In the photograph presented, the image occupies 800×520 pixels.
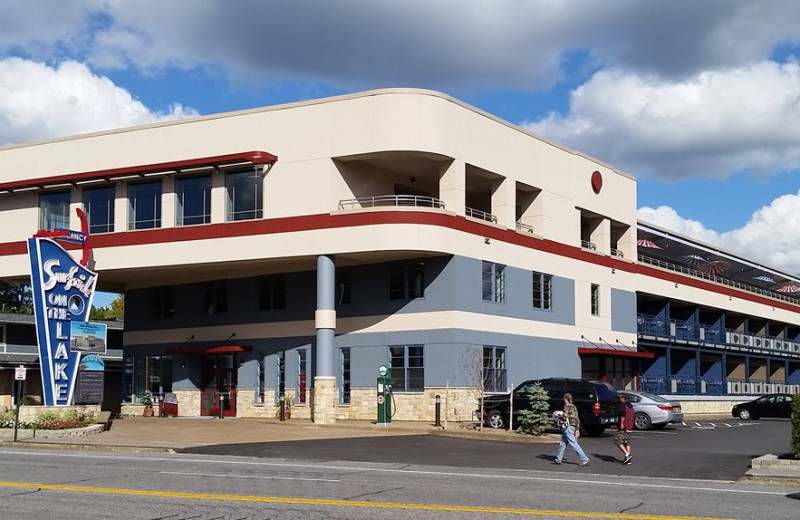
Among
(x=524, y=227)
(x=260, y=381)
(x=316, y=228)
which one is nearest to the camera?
(x=316, y=228)

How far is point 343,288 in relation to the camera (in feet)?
135

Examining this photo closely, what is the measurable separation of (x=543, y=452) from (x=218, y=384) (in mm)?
21606

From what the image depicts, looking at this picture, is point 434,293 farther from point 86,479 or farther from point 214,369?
point 86,479

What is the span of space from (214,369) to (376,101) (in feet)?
50.2

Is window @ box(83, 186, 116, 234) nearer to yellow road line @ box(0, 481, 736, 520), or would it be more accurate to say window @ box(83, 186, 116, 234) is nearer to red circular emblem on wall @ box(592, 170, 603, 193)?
red circular emblem on wall @ box(592, 170, 603, 193)

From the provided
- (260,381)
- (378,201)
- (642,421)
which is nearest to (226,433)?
(260,381)

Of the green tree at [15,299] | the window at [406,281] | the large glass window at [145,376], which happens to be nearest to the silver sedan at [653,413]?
the window at [406,281]

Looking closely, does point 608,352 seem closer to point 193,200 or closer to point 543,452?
point 193,200

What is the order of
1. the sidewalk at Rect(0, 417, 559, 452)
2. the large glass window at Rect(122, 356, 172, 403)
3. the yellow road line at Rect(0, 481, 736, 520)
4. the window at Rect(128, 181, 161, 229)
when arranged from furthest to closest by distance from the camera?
the large glass window at Rect(122, 356, 172, 403) < the window at Rect(128, 181, 161, 229) < the sidewalk at Rect(0, 417, 559, 452) < the yellow road line at Rect(0, 481, 736, 520)

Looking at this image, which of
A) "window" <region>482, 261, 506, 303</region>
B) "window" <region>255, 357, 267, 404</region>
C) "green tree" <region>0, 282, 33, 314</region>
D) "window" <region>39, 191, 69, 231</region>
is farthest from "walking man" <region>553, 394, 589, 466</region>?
"green tree" <region>0, 282, 33, 314</region>

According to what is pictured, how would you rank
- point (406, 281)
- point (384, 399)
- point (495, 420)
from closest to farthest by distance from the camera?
1. point (495, 420)
2. point (384, 399)
3. point (406, 281)

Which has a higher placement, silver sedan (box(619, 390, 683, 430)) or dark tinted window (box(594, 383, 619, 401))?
dark tinted window (box(594, 383, 619, 401))

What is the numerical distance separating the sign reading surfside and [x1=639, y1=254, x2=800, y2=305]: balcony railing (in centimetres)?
3235

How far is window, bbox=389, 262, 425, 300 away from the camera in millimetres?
38969
